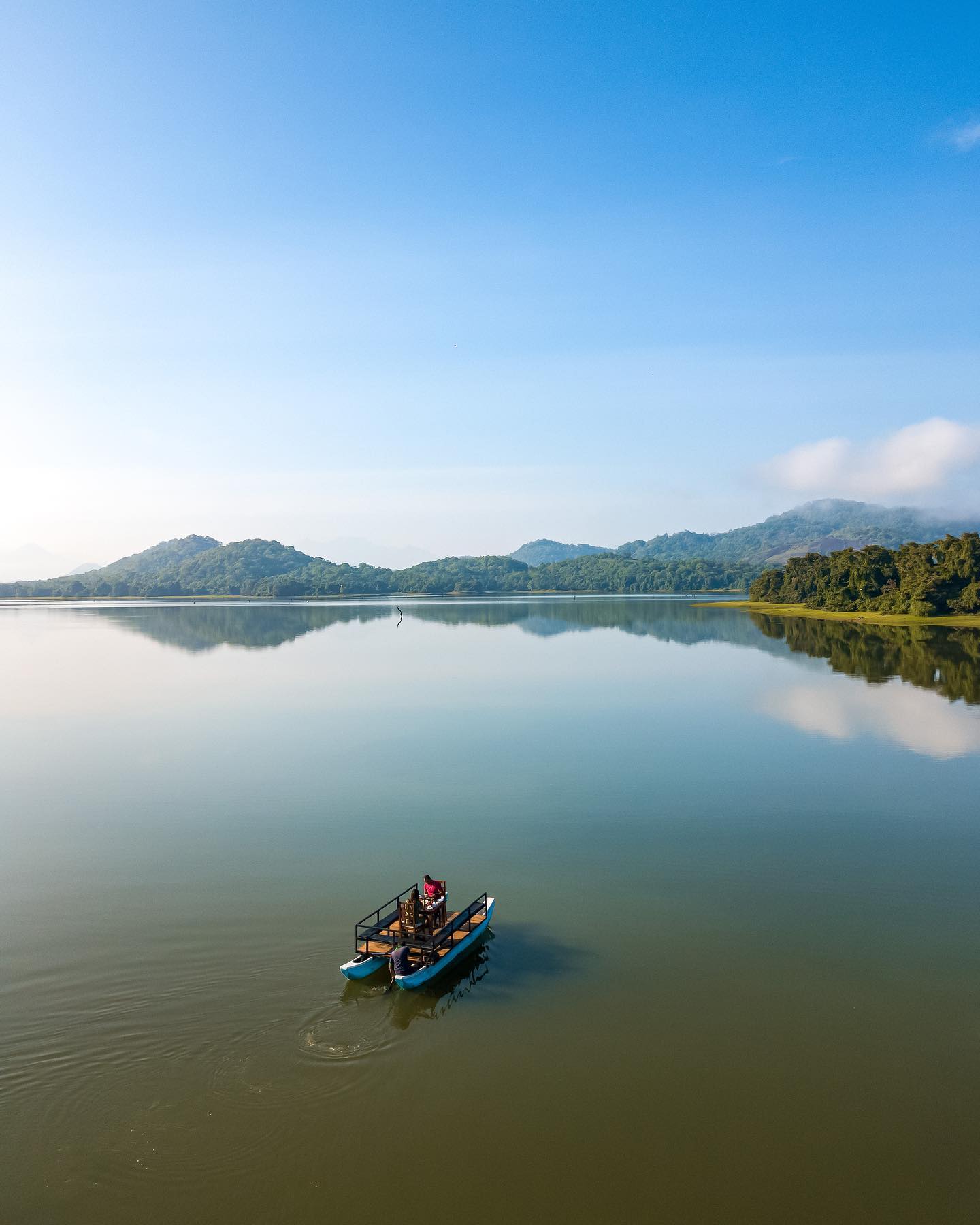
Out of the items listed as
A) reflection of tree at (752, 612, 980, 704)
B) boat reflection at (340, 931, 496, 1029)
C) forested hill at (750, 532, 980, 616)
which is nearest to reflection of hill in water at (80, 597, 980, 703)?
reflection of tree at (752, 612, 980, 704)

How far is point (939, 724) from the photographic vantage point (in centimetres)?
3616

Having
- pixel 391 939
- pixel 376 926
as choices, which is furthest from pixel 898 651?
pixel 391 939

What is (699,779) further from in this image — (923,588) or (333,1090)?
(923,588)

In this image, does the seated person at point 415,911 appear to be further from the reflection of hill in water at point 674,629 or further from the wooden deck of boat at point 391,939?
the reflection of hill in water at point 674,629

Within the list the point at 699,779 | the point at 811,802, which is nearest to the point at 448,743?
the point at 699,779

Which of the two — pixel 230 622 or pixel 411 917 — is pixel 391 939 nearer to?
pixel 411 917

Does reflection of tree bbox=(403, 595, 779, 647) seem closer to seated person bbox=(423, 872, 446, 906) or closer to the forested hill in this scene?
the forested hill

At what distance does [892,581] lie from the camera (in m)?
108

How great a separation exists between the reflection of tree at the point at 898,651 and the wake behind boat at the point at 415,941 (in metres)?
36.5

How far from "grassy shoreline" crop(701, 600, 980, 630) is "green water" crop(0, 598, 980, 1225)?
2420 inches

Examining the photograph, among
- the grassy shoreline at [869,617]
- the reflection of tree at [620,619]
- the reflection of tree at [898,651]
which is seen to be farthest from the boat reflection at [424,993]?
the grassy shoreline at [869,617]

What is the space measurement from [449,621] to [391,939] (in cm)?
10662

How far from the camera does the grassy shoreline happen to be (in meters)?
89.5

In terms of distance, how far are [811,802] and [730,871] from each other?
6858 millimetres
